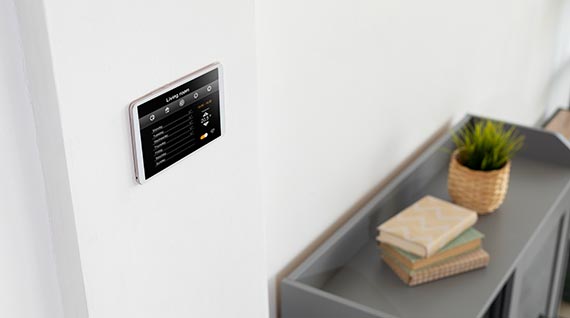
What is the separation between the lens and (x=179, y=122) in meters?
1.14

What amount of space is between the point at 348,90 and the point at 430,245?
15.8 inches

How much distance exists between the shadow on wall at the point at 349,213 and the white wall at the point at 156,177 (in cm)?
40

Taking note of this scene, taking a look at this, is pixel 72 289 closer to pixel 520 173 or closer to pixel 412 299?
pixel 412 299

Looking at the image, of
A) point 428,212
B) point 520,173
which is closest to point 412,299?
point 428,212

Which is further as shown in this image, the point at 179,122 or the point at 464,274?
the point at 464,274

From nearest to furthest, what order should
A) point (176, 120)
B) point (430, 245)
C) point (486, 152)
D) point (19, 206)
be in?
point (19, 206) < point (176, 120) < point (430, 245) < point (486, 152)

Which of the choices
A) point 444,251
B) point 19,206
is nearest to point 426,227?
point 444,251

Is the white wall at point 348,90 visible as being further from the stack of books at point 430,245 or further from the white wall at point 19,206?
the white wall at point 19,206

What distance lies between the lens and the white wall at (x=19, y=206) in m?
0.97

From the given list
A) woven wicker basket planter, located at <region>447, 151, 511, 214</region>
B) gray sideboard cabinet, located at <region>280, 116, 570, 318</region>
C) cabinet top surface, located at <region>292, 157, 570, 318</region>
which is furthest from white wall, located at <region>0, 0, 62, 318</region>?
woven wicker basket planter, located at <region>447, 151, 511, 214</region>

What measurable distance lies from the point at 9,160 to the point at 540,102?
2.85m

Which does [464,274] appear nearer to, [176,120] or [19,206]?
[176,120]

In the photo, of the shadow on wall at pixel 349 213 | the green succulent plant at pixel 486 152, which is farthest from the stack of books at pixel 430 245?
the green succulent plant at pixel 486 152

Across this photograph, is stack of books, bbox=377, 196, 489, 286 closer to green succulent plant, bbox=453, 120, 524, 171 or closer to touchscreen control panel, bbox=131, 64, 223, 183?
green succulent plant, bbox=453, 120, 524, 171
